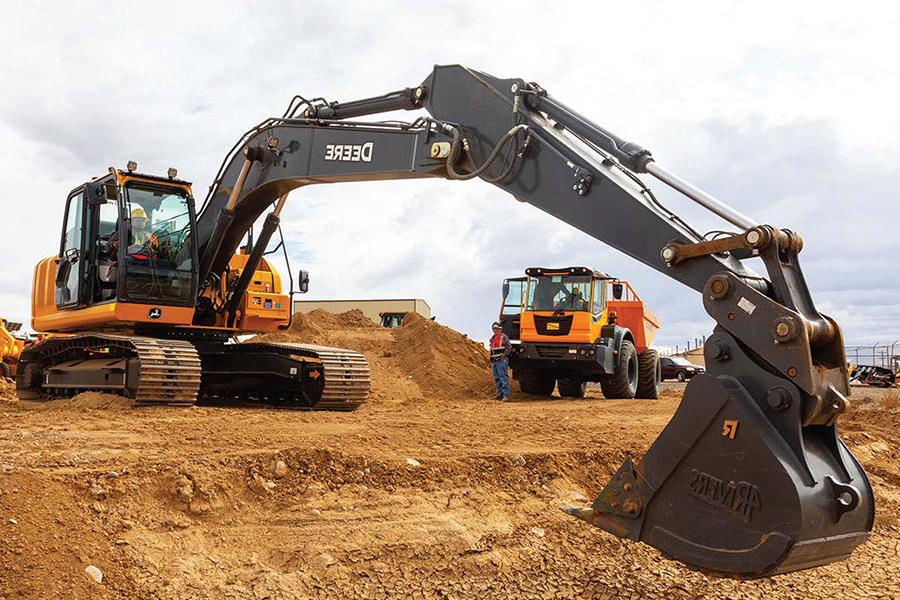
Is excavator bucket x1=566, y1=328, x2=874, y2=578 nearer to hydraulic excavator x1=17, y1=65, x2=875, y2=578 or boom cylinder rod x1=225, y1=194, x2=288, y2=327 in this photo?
hydraulic excavator x1=17, y1=65, x2=875, y2=578

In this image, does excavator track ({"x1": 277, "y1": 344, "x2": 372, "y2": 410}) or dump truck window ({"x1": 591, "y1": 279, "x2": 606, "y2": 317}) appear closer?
excavator track ({"x1": 277, "y1": 344, "x2": 372, "y2": 410})

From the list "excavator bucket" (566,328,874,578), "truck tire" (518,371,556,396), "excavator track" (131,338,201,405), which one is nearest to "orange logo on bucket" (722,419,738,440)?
"excavator bucket" (566,328,874,578)

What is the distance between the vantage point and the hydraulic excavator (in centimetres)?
438

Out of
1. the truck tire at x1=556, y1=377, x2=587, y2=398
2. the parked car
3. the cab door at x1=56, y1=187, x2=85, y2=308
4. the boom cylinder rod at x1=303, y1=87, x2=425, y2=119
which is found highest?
the boom cylinder rod at x1=303, y1=87, x2=425, y2=119

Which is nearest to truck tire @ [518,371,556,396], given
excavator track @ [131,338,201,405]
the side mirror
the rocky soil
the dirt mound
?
the dirt mound

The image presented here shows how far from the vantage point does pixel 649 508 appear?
4.69 meters

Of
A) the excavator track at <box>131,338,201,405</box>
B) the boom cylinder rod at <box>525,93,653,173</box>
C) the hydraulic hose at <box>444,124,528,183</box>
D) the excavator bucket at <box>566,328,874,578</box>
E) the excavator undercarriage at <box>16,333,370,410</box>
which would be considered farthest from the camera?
the excavator undercarriage at <box>16,333,370,410</box>

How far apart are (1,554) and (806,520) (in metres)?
4.29

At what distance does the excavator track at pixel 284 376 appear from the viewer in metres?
11.5

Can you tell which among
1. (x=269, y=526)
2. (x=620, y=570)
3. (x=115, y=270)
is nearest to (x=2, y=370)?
(x=115, y=270)

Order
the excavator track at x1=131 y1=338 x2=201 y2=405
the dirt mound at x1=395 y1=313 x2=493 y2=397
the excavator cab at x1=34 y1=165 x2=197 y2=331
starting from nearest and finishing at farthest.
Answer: the excavator track at x1=131 y1=338 x2=201 y2=405
the excavator cab at x1=34 y1=165 x2=197 y2=331
the dirt mound at x1=395 y1=313 x2=493 y2=397

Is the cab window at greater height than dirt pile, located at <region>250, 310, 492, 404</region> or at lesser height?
greater

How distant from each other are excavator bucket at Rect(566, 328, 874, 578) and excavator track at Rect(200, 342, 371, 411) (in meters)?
7.13

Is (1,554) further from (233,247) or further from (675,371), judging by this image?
(675,371)
